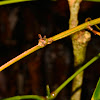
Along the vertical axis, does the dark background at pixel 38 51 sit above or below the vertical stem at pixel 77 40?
above

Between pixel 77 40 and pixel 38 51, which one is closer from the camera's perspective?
pixel 77 40

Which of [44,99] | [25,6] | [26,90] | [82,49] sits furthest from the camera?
[25,6]

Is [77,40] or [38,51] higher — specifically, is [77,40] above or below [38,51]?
below

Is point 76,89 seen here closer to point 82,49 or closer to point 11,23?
point 82,49

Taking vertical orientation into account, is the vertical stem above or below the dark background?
below

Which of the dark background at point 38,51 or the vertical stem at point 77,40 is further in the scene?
the dark background at point 38,51

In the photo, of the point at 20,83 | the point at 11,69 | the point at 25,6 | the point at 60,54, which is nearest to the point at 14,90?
the point at 20,83

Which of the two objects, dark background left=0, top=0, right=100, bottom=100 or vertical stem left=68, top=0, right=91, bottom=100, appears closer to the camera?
vertical stem left=68, top=0, right=91, bottom=100

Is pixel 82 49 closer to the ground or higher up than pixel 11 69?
closer to the ground
